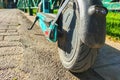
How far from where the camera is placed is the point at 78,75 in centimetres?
252

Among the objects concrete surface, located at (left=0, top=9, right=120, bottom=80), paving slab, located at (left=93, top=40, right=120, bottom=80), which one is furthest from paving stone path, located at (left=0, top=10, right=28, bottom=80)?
paving slab, located at (left=93, top=40, right=120, bottom=80)

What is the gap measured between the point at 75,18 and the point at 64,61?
594mm

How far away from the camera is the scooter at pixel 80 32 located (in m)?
1.98

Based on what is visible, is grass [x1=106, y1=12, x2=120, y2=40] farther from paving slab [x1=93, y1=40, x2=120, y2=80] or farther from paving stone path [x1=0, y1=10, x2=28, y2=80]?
paving stone path [x1=0, y1=10, x2=28, y2=80]

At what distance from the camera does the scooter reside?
1983 mm

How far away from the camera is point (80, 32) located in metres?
2.07

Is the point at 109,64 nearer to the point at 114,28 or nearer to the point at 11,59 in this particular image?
the point at 11,59

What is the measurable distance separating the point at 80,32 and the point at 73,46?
30 centimetres

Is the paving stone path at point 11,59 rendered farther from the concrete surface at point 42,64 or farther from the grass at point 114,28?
the grass at point 114,28

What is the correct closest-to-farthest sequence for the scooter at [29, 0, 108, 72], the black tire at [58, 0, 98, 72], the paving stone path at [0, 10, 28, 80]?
the scooter at [29, 0, 108, 72] < the black tire at [58, 0, 98, 72] < the paving stone path at [0, 10, 28, 80]

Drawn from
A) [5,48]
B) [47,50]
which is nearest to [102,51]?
[47,50]

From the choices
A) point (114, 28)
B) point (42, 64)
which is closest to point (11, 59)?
point (42, 64)

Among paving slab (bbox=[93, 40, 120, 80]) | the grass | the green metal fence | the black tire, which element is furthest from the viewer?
the green metal fence

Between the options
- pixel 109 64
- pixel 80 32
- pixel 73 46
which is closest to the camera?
pixel 80 32
